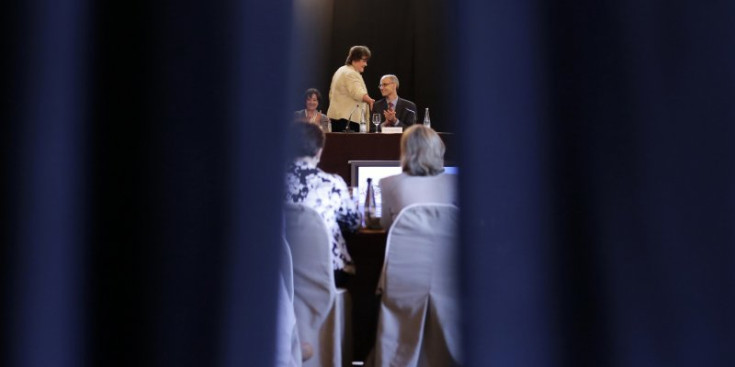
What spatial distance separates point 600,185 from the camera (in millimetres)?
934

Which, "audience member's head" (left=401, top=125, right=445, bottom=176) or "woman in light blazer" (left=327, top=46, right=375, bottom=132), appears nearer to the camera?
"audience member's head" (left=401, top=125, right=445, bottom=176)

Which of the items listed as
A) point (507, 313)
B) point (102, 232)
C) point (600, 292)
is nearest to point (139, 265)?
point (102, 232)

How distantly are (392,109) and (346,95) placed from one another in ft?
0.95

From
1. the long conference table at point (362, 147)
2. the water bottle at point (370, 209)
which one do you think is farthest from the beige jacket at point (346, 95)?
the water bottle at point (370, 209)

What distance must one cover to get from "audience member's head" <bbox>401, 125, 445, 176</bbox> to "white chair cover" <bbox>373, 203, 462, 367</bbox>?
7 centimetres

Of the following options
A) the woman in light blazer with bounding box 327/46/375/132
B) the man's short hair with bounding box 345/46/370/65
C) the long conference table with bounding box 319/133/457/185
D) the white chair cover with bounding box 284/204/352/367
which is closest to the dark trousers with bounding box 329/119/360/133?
the woman in light blazer with bounding box 327/46/375/132

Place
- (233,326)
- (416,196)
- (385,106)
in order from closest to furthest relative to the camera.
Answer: (233,326) → (416,196) → (385,106)

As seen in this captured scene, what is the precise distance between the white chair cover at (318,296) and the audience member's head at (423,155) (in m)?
0.23

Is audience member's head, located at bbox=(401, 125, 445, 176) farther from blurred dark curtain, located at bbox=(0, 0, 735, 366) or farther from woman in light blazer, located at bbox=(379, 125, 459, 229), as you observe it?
blurred dark curtain, located at bbox=(0, 0, 735, 366)

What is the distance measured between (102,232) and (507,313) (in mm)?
557

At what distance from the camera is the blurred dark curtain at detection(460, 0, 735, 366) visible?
928 millimetres

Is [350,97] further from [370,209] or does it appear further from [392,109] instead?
[370,209]

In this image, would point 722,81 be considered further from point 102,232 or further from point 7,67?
point 7,67

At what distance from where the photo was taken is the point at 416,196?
1324 mm
